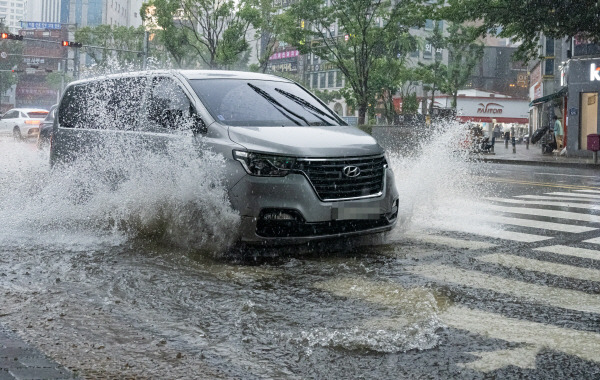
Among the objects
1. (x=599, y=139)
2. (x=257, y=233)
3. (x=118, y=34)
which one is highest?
(x=118, y=34)

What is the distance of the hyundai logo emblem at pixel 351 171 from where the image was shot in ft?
20.4

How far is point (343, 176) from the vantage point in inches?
245

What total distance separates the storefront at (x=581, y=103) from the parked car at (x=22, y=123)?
2333cm

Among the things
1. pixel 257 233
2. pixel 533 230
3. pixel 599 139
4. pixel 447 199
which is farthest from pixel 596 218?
pixel 599 139

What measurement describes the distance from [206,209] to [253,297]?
145 cm

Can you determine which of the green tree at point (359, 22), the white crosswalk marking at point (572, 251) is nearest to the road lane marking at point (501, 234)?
the white crosswalk marking at point (572, 251)

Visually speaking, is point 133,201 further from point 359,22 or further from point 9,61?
point 9,61

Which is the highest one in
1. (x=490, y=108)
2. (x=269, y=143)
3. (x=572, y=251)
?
(x=490, y=108)

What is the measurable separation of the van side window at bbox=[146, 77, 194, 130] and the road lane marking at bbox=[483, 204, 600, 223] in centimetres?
495

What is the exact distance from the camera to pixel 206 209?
6.13 m

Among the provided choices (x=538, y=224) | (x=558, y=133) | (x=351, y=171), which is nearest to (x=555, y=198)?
(x=538, y=224)

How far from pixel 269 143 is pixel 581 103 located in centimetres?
2709

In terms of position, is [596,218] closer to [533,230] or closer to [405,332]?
[533,230]

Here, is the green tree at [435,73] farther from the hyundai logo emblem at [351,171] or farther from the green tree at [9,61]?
the green tree at [9,61]
